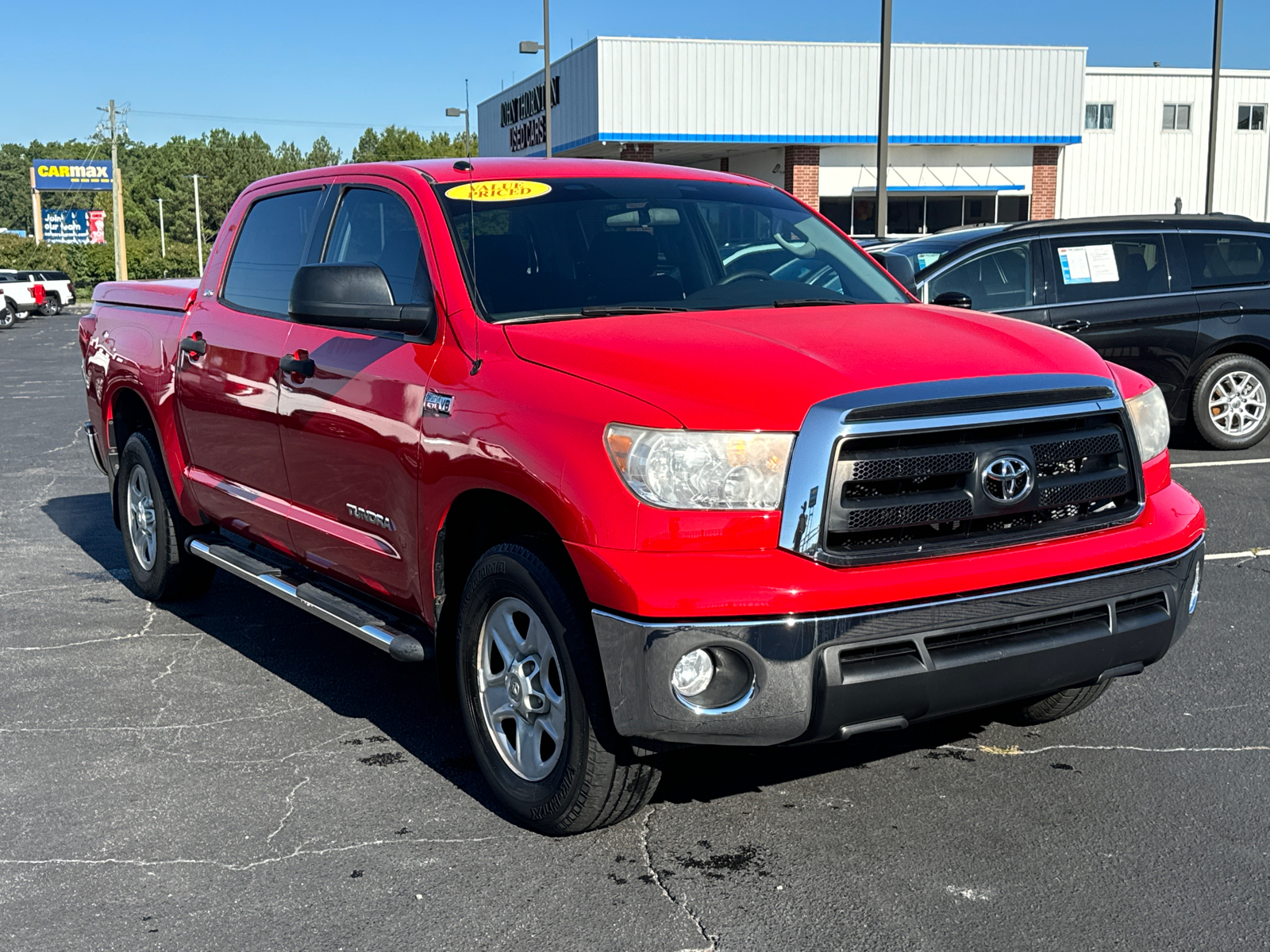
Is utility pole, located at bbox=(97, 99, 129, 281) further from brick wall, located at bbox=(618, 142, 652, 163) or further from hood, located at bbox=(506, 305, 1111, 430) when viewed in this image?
hood, located at bbox=(506, 305, 1111, 430)

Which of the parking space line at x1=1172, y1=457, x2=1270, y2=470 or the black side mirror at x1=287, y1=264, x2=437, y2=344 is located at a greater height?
the black side mirror at x1=287, y1=264, x2=437, y2=344

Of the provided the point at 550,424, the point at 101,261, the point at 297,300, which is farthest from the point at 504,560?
the point at 101,261

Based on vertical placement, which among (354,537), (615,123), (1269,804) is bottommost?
(1269,804)

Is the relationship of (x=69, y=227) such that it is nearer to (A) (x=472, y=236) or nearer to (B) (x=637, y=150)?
(B) (x=637, y=150)

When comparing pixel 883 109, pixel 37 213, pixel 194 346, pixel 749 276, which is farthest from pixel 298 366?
pixel 37 213

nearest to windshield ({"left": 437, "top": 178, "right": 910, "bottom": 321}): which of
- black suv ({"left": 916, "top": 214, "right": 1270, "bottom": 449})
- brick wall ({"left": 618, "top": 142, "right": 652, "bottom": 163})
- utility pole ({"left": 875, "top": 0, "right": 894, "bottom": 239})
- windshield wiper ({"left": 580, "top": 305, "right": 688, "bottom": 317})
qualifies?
windshield wiper ({"left": 580, "top": 305, "right": 688, "bottom": 317})

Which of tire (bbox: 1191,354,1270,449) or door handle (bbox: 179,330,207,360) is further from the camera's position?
tire (bbox: 1191,354,1270,449)

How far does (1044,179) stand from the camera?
132 ft

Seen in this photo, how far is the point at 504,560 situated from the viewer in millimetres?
3773

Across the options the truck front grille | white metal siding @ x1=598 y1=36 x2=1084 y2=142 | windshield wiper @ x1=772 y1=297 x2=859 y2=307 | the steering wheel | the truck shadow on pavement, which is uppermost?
white metal siding @ x1=598 y1=36 x2=1084 y2=142

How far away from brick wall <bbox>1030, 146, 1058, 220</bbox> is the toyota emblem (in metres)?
38.7

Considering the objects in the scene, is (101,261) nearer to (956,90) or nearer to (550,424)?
(956,90)

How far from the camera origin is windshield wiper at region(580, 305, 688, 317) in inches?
170

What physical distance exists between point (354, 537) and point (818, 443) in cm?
197
